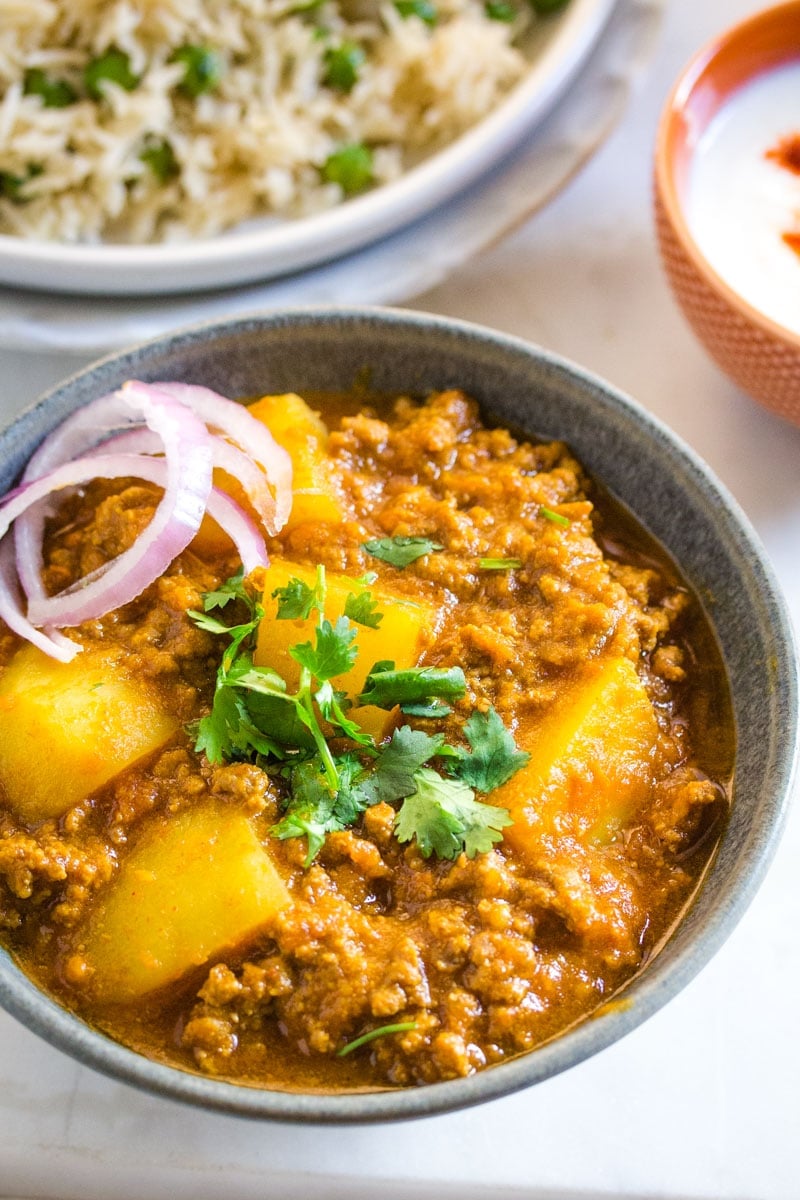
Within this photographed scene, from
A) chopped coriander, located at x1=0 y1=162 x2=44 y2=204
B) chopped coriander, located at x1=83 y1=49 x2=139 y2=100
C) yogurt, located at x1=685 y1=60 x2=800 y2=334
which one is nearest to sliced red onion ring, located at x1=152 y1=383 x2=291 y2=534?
yogurt, located at x1=685 y1=60 x2=800 y2=334

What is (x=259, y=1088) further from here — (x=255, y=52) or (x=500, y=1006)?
(x=255, y=52)

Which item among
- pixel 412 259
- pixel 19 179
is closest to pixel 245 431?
pixel 412 259

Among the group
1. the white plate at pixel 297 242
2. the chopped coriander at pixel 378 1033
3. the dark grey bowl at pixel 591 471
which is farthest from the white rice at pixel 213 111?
the chopped coriander at pixel 378 1033

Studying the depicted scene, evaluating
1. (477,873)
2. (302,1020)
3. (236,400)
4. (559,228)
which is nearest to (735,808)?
(477,873)

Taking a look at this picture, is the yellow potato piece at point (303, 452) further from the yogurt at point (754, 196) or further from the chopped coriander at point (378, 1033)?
the yogurt at point (754, 196)

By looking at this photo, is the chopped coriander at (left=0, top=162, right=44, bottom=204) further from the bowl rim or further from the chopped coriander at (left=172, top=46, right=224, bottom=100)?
the bowl rim
